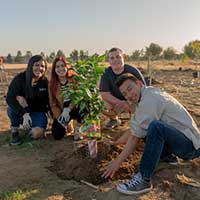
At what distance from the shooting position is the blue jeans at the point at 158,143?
8.87 feet

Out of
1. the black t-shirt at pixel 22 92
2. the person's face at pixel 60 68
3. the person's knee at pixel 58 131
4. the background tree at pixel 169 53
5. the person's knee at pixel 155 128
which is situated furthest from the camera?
the background tree at pixel 169 53

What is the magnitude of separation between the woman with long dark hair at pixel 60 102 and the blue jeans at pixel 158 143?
150 cm

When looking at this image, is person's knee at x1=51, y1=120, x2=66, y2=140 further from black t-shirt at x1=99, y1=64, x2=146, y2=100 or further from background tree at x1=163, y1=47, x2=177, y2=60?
background tree at x1=163, y1=47, x2=177, y2=60

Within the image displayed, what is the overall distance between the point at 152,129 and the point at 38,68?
2080 millimetres

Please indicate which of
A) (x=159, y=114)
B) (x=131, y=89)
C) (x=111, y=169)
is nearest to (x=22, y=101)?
(x=111, y=169)

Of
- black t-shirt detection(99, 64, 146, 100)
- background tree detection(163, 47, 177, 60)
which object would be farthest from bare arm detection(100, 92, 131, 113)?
background tree detection(163, 47, 177, 60)

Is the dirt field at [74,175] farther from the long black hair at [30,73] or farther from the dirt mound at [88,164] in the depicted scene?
the long black hair at [30,73]

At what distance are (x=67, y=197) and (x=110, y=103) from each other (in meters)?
2.04

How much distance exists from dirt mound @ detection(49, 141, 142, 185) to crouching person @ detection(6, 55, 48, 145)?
2.97 ft

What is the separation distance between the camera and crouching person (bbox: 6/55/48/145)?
4223 millimetres

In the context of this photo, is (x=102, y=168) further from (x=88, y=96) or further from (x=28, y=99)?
(x=28, y=99)

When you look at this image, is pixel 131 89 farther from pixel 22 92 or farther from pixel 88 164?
pixel 22 92

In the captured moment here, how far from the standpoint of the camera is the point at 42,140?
4484mm

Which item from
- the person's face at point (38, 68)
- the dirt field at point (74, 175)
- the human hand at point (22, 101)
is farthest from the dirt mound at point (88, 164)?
the person's face at point (38, 68)
